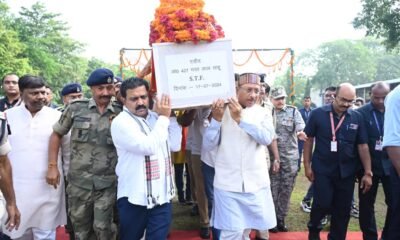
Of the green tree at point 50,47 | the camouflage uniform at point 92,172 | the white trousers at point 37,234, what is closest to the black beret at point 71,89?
the camouflage uniform at point 92,172

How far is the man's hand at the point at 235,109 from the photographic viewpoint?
3.07 m

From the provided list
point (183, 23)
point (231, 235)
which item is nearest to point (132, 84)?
point (183, 23)

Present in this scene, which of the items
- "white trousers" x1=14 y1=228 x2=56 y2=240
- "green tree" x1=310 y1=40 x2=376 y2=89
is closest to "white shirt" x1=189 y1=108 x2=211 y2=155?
"white trousers" x1=14 y1=228 x2=56 y2=240

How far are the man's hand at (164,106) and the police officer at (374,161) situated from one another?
8.96ft

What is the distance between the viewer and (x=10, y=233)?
11.5ft

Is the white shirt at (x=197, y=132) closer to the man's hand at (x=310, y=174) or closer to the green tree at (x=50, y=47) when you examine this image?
the man's hand at (x=310, y=174)

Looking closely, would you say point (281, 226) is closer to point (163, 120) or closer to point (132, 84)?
point (163, 120)

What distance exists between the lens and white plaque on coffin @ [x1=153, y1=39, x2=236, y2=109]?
9.74 feet

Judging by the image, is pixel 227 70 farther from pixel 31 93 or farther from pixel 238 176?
pixel 31 93

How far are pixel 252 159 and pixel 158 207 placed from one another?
3.11 feet

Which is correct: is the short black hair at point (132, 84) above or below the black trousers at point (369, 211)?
above

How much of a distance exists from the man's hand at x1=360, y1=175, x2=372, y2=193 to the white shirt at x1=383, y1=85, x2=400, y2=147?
4.91 ft

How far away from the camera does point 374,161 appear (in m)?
4.48

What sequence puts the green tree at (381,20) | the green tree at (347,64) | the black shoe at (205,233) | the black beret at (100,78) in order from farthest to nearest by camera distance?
the green tree at (347,64) < the green tree at (381,20) < the black shoe at (205,233) < the black beret at (100,78)
